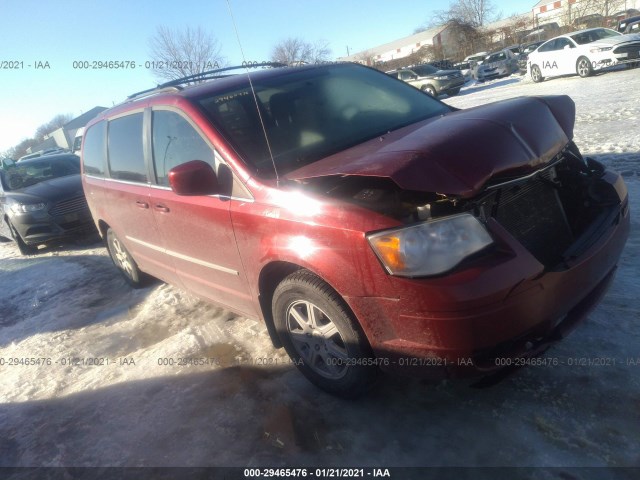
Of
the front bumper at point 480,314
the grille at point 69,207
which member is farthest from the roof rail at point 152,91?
the grille at point 69,207

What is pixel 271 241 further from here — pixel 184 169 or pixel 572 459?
pixel 572 459

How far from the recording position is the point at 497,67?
23438 millimetres

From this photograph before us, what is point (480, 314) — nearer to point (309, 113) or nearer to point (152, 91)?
point (309, 113)

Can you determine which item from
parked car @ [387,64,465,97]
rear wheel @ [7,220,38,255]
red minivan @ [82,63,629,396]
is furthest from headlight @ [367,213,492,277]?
parked car @ [387,64,465,97]

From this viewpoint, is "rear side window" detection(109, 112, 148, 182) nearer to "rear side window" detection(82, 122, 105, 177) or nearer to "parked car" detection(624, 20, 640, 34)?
"rear side window" detection(82, 122, 105, 177)

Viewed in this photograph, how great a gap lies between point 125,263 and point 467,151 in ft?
13.5

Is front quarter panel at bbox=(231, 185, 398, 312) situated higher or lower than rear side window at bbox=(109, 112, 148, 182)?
lower

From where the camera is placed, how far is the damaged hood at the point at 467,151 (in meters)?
1.96

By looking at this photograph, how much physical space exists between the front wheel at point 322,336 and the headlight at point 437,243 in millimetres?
485

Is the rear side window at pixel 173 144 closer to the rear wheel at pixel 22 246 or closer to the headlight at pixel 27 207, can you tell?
the headlight at pixel 27 207

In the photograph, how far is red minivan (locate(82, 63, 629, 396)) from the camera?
1.95 metres

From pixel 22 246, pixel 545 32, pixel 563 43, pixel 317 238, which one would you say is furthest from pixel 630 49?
pixel 545 32

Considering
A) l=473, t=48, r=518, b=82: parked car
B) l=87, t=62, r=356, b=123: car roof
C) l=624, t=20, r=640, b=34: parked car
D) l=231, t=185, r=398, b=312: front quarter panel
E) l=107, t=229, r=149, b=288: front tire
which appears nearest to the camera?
l=231, t=185, r=398, b=312: front quarter panel

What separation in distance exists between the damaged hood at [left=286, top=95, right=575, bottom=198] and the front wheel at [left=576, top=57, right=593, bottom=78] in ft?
48.3
